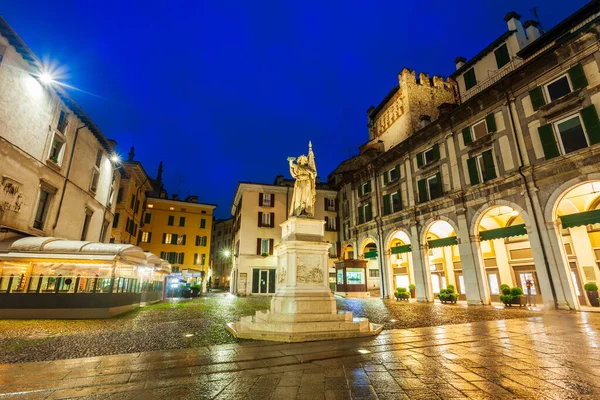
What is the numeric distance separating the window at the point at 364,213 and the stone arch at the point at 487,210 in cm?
1071

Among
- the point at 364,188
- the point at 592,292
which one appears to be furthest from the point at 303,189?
the point at 364,188

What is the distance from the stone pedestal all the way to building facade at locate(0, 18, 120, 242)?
43.2ft

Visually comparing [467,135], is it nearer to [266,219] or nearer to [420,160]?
[420,160]

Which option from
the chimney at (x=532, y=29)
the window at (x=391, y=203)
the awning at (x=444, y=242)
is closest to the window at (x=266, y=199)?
the window at (x=391, y=203)

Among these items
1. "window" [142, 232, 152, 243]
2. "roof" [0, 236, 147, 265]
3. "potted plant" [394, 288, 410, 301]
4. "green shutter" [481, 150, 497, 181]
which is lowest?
"potted plant" [394, 288, 410, 301]

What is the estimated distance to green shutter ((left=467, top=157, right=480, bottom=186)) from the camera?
18219 millimetres

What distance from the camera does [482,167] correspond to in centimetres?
1816

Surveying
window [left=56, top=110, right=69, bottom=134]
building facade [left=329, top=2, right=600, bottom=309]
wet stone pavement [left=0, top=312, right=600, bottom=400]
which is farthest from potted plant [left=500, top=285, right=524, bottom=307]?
window [left=56, top=110, right=69, bottom=134]

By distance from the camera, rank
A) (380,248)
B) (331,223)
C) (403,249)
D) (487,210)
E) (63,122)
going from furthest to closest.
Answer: (331,223)
(380,248)
(403,249)
(487,210)
(63,122)

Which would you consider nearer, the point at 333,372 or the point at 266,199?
the point at 333,372

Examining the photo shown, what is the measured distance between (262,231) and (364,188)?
12.6m

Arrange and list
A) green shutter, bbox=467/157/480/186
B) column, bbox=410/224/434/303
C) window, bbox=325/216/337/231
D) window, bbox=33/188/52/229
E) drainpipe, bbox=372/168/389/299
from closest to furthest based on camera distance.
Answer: window, bbox=33/188/52/229
green shutter, bbox=467/157/480/186
column, bbox=410/224/434/303
drainpipe, bbox=372/168/389/299
window, bbox=325/216/337/231

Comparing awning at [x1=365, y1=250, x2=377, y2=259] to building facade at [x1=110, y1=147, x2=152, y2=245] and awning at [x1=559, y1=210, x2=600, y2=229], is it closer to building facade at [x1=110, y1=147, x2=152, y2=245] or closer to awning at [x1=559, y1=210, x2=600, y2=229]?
awning at [x1=559, y1=210, x2=600, y2=229]

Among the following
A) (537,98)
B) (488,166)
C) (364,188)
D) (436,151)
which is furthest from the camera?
(364,188)
